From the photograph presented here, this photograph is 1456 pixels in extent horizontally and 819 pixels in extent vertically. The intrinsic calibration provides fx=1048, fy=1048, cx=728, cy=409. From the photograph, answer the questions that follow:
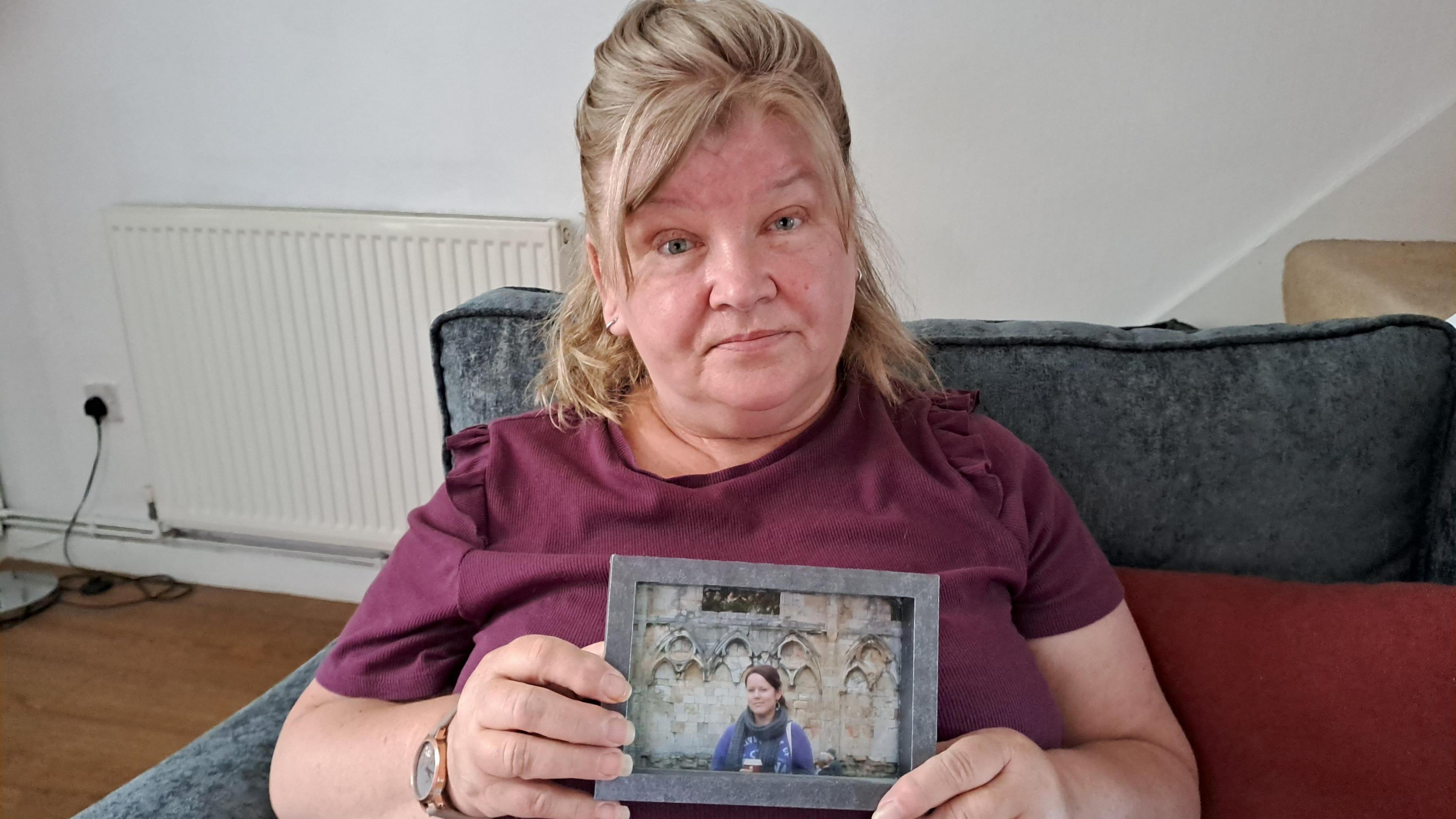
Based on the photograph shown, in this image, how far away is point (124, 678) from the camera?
2514 mm

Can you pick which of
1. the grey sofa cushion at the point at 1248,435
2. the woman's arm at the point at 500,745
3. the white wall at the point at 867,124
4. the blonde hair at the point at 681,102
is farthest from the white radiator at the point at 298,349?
the woman's arm at the point at 500,745

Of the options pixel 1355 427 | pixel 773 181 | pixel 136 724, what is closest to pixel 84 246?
pixel 136 724

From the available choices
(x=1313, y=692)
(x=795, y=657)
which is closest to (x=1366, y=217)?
(x=1313, y=692)

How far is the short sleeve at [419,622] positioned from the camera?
3.53ft

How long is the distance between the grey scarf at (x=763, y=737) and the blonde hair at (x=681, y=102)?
468 mm

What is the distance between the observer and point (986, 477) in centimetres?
112

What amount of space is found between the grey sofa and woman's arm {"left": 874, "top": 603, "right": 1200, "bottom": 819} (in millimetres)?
197

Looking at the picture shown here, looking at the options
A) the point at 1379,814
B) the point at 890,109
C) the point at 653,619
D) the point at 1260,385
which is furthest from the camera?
the point at 890,109

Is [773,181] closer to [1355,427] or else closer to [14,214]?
[1355,427]

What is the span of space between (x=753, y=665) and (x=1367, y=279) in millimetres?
1440

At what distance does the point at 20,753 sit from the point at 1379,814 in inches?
98.6

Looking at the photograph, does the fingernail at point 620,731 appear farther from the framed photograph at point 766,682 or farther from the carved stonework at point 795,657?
the carved stonework at point 795,657

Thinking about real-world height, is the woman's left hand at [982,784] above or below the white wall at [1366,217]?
below

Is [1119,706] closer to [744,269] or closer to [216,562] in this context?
[744,269]
